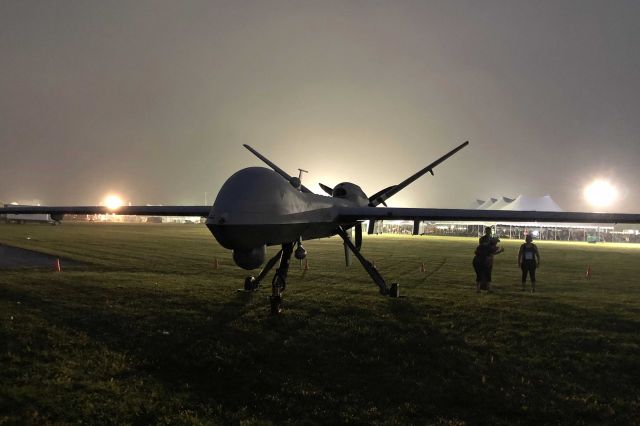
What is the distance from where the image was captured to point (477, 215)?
11.0 m

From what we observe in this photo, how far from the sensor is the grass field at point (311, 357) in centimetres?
536

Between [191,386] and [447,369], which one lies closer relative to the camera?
[191,386]

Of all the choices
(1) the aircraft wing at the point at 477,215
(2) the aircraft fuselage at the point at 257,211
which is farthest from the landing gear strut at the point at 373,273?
(2) the aircraft fuselage at the point at 257,211

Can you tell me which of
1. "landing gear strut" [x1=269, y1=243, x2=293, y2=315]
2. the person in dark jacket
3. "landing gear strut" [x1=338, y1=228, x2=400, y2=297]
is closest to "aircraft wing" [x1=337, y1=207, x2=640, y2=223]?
"landing gear strut" [x1=338, y1=228, x2=400, y2=297]

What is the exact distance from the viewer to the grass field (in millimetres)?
5359

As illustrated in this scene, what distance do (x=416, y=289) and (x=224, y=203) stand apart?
9.99 m

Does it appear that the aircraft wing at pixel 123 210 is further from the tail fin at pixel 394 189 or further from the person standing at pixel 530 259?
the person standing at pixel 530 259

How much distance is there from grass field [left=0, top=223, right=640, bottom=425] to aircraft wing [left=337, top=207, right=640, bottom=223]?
8.26ft

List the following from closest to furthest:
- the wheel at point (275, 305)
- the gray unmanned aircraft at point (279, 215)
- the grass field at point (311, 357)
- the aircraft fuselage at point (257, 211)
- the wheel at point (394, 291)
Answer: the grass field at point (311, 357), the aircraft fuselage at point (257, 211), the gray unmanned aircraft at point (279, 215), the wheel at point (275, 305), the wheel at point (394, 291)


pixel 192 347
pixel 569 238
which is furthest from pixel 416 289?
pixel 569 238

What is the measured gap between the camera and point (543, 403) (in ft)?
18.8

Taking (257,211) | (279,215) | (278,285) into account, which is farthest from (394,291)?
(257,211)

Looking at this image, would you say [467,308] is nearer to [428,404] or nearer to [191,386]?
[428,404]

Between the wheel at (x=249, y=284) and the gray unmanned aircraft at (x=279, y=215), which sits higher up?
the gray unmanned aircraft at (x=279, y=215)
